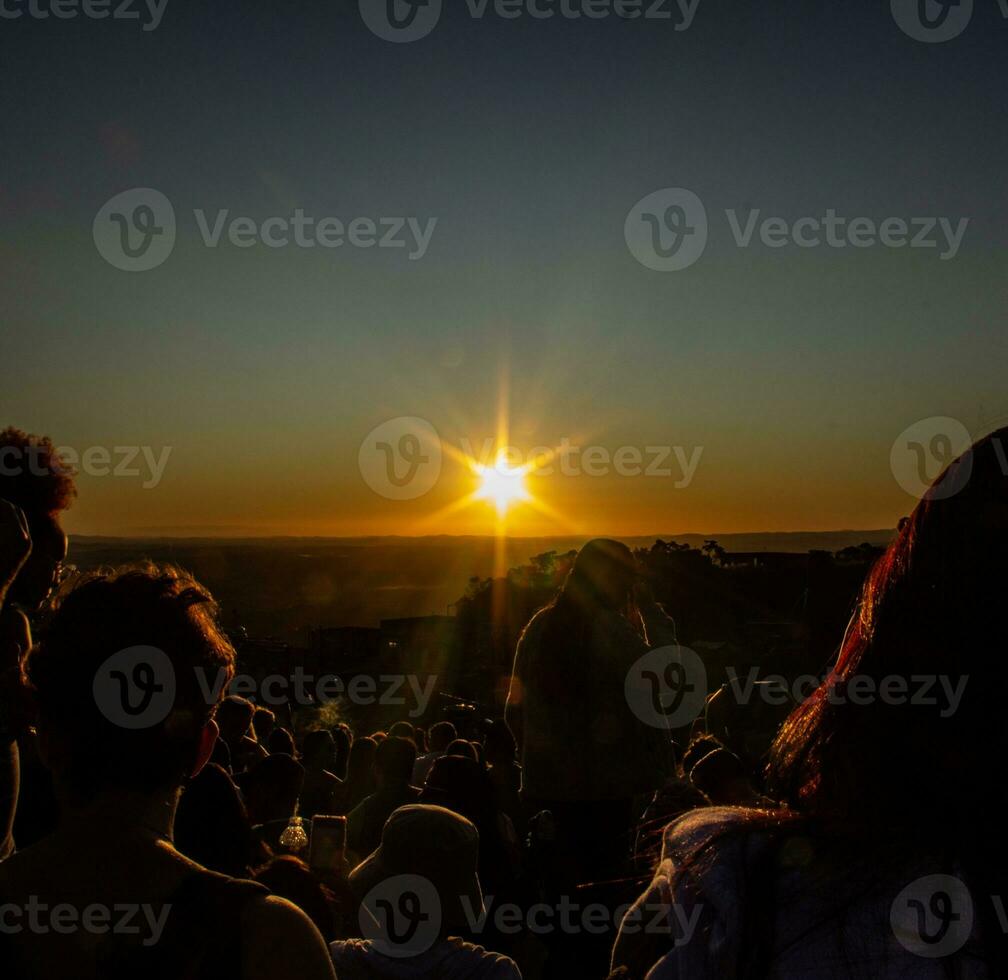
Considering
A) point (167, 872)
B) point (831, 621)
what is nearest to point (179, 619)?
point (167, 872)

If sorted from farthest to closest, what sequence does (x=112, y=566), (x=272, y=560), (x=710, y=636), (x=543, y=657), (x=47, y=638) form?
1. (x=272, y=560)
2. (x=710, y=636)
3. (x=543, y=657)
4. (x=112, y=566)
5. (x=47, y=638)

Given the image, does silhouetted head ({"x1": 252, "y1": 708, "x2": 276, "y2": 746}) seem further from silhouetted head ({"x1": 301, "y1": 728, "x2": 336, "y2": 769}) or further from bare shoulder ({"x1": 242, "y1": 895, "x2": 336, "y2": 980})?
bare shoulder ({"x1": 242, "y1": 895, "x2": 336, "y2": 980})

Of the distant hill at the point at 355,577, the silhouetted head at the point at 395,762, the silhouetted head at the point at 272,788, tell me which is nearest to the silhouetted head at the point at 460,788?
the silhouetted head at the point at 395,762

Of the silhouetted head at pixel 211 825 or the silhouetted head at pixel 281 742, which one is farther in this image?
the silhouetted head at pixel 281 742

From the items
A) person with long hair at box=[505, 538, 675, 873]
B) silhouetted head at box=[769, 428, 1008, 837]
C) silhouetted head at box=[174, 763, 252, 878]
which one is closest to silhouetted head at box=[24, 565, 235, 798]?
silhouetted head at box=[769, 428, 1008, 837]

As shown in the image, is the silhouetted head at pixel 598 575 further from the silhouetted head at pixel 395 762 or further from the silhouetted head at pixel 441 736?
the silhouetted head at pixel 441 736

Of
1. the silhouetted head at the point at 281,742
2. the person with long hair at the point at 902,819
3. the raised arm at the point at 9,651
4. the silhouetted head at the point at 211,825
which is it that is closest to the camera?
the person with long hair at the point at 902,819

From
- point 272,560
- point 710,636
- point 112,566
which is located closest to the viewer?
point 112,566

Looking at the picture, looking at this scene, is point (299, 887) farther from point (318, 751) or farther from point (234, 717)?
point (318, 751)

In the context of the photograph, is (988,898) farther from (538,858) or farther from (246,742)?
(246,742)
